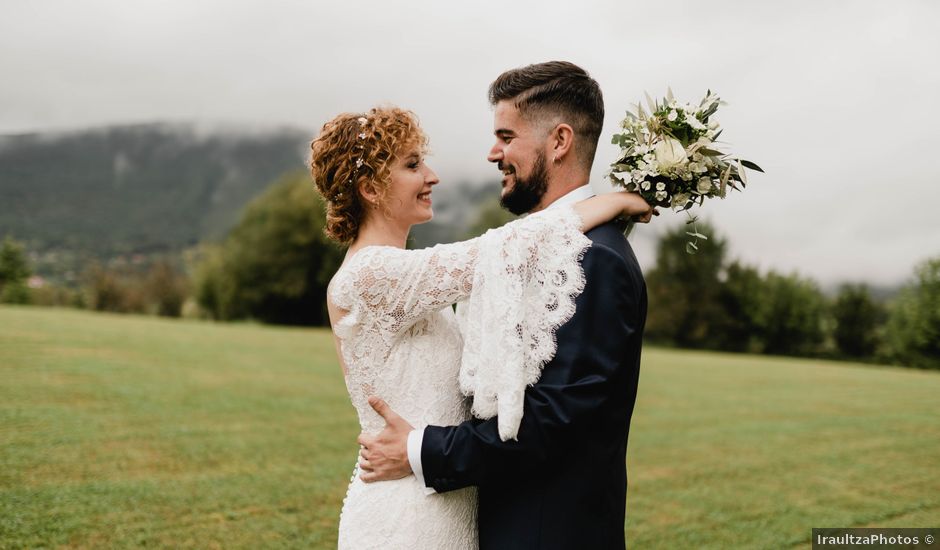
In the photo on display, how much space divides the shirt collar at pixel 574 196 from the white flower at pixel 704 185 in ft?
1.45

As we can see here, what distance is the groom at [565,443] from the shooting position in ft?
8.01

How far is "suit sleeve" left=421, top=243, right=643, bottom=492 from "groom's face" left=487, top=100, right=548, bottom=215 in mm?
628

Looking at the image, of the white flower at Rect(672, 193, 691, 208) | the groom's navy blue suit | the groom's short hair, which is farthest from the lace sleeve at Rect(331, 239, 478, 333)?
the white flower at Rect(672, 193, 691, 208)

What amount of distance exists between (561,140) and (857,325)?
71875mm

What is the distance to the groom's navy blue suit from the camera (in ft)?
8.00

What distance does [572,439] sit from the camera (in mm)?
2537

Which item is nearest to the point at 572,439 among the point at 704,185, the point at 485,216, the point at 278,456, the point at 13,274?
the point at 704,185

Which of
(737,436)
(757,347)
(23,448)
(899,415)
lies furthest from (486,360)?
(757,347)

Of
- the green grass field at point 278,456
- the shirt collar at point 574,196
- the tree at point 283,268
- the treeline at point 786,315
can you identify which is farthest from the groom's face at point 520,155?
the treeline at point 786,315

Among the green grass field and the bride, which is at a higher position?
the bride

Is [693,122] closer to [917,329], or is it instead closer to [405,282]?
[405,282]

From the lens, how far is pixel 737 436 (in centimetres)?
1281

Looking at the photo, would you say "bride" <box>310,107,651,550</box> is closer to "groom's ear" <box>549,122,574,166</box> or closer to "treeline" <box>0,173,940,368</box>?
"groom's ear" <box>549,122,574,166</box>

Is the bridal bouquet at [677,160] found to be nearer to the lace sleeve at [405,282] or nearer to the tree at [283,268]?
the lace sleeve at [405,282]
